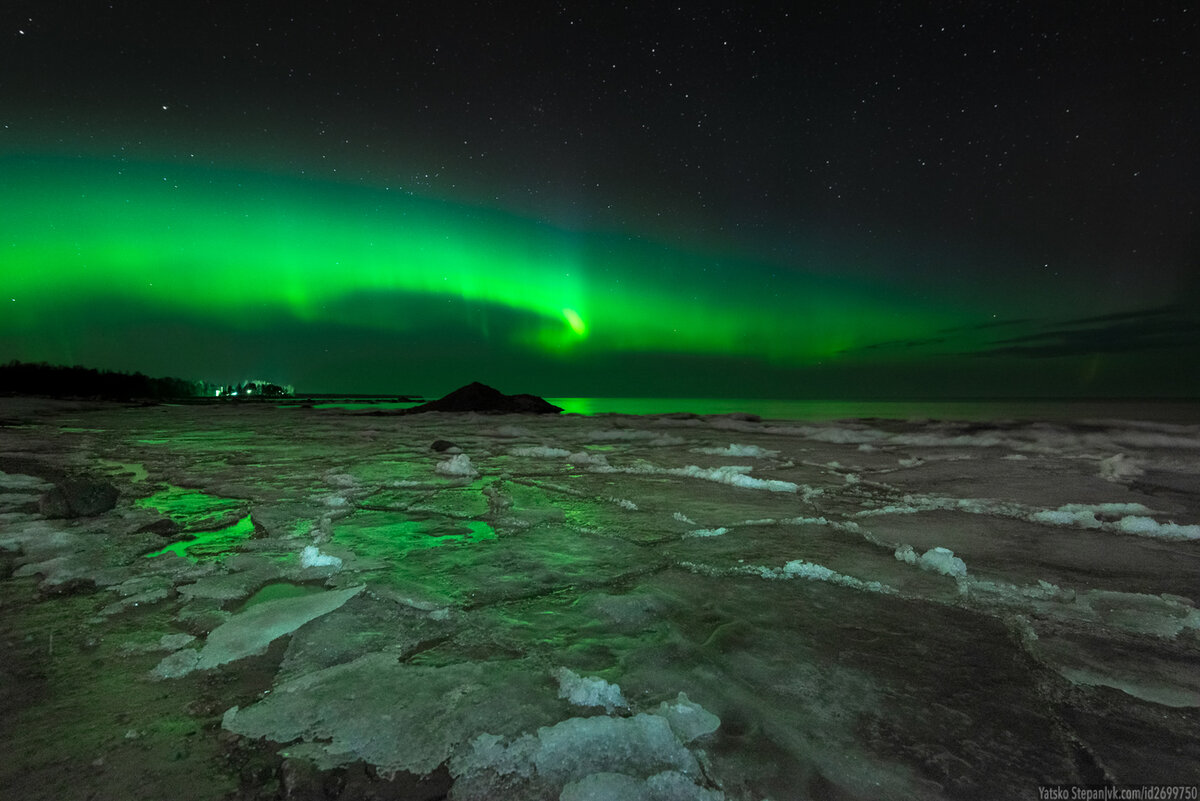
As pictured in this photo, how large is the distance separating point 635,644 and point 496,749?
0.71m

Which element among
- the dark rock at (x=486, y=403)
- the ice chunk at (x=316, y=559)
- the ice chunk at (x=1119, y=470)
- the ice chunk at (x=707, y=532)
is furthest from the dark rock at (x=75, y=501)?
the dark rock at (x=486, y=403)

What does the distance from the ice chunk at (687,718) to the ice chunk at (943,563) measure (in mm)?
1932

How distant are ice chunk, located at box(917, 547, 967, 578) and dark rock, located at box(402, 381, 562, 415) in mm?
18700

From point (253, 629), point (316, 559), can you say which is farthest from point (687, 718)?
point (316, 559)

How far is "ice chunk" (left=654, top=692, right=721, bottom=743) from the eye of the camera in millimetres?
1412

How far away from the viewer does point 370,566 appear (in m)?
2.75

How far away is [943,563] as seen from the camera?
272 cm

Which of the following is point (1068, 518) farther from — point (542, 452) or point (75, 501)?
point (75, 501)

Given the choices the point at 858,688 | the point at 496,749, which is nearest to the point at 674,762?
the point at 496,749

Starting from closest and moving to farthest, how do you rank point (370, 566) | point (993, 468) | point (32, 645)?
point (32, 645) < point (370, 566) < point (993, 468)

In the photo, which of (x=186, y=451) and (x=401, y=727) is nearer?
(x=401, y=727)

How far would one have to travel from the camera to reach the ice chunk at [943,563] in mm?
2654

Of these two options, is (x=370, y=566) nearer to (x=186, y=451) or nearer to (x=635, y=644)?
(x=635, y=644)

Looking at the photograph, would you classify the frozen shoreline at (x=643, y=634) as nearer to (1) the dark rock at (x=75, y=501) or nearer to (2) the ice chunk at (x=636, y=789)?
(2) the ice chunk at (x=636, y=789)
